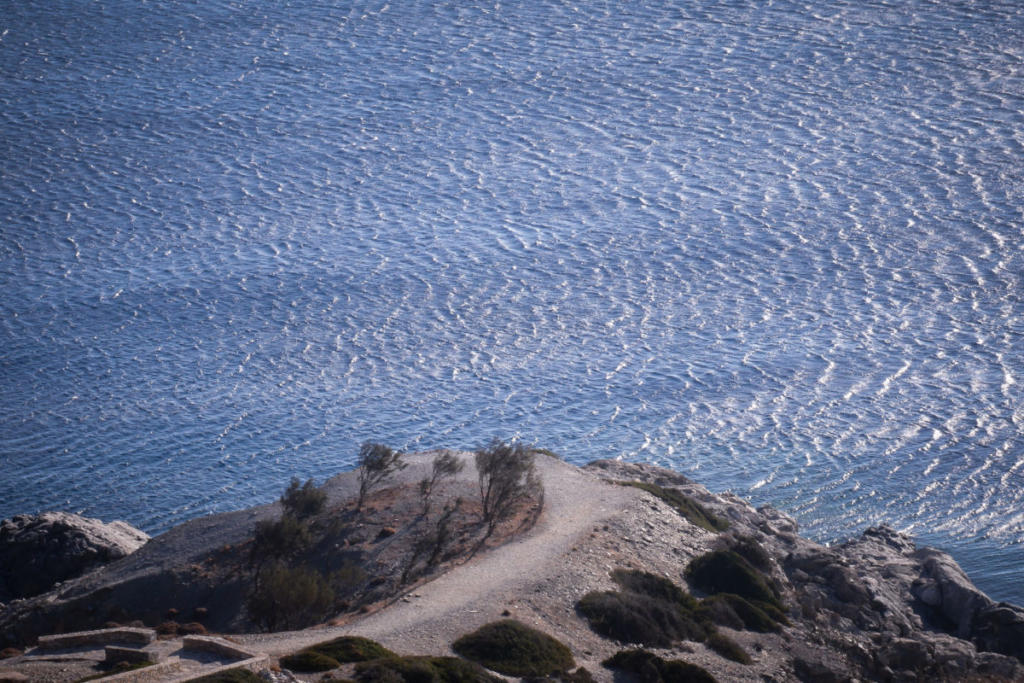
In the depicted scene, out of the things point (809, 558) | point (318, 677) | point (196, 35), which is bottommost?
point (809, 558)

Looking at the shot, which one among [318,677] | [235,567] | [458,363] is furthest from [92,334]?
[318,677]

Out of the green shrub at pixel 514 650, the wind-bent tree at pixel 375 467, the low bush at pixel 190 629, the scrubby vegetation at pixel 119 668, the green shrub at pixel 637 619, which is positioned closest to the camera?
the scrubby vegetation at pixel 119 668

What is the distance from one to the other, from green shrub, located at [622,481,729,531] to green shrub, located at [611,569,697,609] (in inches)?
362

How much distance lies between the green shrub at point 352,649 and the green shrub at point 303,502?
18.2 m

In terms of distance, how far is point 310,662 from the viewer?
3069 centimetres

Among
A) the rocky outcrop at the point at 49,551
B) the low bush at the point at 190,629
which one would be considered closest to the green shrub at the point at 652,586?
the low bush at the point at 190,629

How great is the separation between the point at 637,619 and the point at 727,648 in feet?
12.9

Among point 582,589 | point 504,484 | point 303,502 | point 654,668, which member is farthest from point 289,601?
point 654,668

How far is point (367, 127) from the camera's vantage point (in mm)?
121875

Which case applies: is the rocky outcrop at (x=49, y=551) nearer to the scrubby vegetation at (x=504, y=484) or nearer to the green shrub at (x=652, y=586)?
the scrubby vegetation at (x=504, y=484)

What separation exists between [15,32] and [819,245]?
359 ft

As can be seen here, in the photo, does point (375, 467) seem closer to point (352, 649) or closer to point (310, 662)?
point (352, 649)

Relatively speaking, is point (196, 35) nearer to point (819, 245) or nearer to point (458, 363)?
point (458, 363)

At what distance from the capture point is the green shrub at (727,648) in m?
39.2
